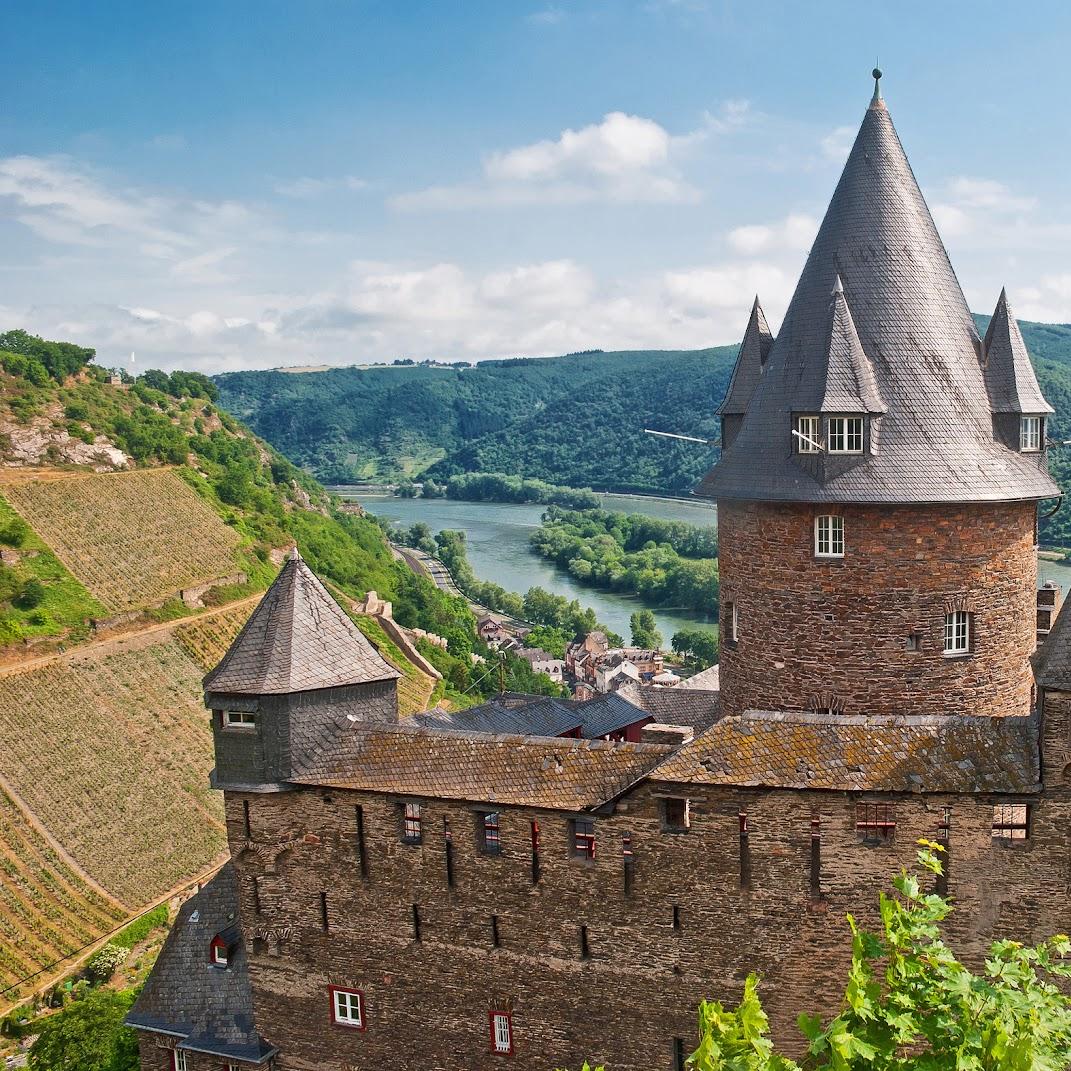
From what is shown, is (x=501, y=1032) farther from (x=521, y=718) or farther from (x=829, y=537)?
(x=521, y=718)

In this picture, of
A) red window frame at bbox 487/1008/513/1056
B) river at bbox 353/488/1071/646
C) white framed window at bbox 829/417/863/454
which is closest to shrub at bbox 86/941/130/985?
red window frame at bbox 487/1008/513/1056

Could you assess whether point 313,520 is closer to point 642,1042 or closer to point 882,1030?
point 642,1042

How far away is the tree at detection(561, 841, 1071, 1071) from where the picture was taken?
910cm

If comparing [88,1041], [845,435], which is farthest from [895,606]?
[88,1041]

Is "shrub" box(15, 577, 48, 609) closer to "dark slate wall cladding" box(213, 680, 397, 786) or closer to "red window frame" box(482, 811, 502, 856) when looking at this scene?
"dark slate wall cladding" box(213, 680, 397, 786)

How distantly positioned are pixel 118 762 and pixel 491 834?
1588 inches

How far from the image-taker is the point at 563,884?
1672 cm

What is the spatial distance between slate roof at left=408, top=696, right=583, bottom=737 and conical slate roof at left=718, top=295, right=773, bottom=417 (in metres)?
12.9

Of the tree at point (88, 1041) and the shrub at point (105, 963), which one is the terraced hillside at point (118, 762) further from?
the tree at point (88, 1041)

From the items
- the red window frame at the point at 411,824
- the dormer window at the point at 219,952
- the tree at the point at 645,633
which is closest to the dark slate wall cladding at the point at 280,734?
the red window frame at the point at 411,824

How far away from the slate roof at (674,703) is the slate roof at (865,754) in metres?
15.7

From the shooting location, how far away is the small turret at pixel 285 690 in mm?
17922

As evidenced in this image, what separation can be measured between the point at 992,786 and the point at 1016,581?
4.62 meters

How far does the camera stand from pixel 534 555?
149 m
